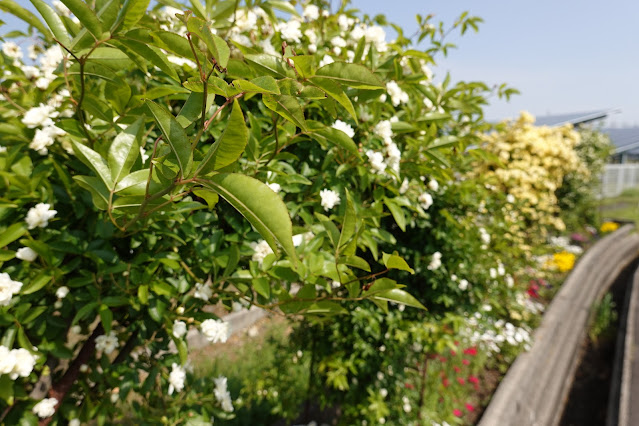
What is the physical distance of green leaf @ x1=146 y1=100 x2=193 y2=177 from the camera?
45 cm

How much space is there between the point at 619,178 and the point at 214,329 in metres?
18.5

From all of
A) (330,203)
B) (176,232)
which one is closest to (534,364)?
(330,203)

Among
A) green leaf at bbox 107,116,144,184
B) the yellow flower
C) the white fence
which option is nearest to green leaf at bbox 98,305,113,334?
green leaf at bbox 107,116,144,184

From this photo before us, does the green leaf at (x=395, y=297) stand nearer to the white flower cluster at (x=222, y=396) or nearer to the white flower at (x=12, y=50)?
the white flower cluster at (x=222, y=396)

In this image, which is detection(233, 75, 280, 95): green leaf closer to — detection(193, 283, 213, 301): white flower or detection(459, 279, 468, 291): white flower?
detection(193, 283, 213, 301): white flower

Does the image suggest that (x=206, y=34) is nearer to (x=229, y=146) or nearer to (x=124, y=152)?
(x=229, y=146)

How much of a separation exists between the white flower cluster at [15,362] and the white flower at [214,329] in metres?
0.39

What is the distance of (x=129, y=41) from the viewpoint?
0.57m

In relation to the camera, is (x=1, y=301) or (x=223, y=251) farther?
(x=223, y=251)

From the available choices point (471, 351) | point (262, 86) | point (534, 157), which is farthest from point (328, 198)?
point (534, 157)

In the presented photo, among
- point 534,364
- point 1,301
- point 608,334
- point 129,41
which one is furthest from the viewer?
point 608,334

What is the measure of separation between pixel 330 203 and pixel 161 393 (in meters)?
0.92

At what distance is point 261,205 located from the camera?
42 cm

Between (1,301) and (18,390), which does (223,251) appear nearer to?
(1,301)
